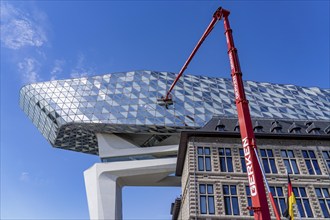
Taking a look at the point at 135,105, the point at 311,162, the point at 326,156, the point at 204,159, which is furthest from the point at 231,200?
the point at 135,105

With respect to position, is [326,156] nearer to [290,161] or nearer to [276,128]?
[290,161]

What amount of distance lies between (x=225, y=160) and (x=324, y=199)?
8.68 meters

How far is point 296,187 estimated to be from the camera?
1161 inches

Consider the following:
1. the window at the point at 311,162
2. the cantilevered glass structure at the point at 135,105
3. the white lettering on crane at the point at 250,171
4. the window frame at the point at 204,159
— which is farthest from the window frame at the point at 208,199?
the cantilevered glass structure at the point at 135,105

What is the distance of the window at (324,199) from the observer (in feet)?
91.8

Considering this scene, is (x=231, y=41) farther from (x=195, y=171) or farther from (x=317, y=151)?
→ (x=317, y=151)

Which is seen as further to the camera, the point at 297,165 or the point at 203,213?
the point at 297,165

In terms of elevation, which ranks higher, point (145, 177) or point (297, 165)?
point (145, 177)

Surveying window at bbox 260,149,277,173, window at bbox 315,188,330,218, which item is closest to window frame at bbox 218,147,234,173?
window at bbox 260,149,277,173

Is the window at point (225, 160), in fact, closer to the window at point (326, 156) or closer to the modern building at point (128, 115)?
the window at point (326, 156)

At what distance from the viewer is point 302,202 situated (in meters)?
28.5

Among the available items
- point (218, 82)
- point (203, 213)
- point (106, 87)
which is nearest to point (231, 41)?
point (203, 213)

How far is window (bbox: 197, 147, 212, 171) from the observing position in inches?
1193

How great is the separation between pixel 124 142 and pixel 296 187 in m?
31.5
